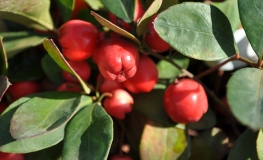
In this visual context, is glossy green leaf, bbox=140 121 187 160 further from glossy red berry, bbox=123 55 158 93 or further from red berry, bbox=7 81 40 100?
red berry, bbox=7 81 40 100

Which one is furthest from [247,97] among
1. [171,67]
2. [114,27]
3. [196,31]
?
[171,67]

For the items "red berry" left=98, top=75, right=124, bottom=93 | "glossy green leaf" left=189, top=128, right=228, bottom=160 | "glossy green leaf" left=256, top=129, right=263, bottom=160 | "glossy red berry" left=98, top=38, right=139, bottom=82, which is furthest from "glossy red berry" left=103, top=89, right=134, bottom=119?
"glossy green leaf" left=256, top=129, right=263, bottom=160

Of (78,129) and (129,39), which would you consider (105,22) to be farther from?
(78,129)

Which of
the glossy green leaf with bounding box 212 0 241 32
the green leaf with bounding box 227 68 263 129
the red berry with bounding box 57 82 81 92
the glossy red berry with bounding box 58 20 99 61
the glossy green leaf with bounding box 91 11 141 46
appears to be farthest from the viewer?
the glossy green leaf with bounding box 212 0 241 32

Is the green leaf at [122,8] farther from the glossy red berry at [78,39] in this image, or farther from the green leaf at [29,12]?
the green leaf at [29,12]

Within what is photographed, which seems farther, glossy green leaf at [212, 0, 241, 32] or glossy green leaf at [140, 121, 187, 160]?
glossy green leaf at [212, 0, 241, 32]

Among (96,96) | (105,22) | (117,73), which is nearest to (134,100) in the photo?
(96,96)

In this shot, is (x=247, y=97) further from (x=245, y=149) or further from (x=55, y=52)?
(x=55, y=52)
